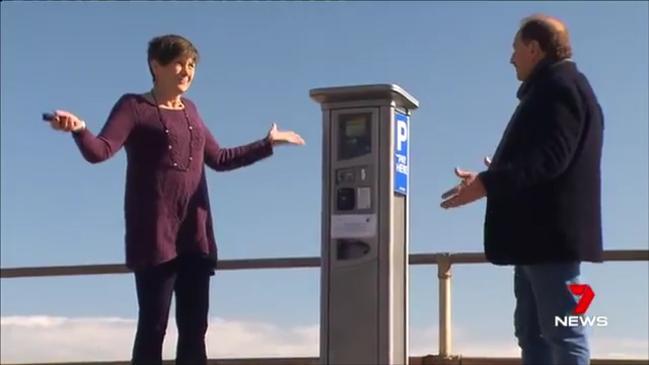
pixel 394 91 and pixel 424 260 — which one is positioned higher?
pixel 394 91

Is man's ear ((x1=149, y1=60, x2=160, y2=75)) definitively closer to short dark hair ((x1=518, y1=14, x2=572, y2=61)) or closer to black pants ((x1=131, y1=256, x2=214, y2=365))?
black pants ((x1=131, y1=256, x2=214, y2=365))

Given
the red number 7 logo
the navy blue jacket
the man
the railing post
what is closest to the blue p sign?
the man

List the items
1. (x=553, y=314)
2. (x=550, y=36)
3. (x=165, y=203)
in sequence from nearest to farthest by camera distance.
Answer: (x=553, y=314) → (x=550, y=36) → (x=165, y=203)

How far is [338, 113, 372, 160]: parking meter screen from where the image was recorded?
5.54 m

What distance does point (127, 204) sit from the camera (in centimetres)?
541

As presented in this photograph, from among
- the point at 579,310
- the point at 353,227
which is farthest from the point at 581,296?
the point at 353,227

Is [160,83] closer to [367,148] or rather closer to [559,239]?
[367,148]

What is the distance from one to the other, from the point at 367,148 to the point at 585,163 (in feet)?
3.86

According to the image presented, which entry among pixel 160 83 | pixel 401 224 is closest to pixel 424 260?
pixel 401 224

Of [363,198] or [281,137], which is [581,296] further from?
[281,137]

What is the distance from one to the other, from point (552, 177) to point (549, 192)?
0.10m

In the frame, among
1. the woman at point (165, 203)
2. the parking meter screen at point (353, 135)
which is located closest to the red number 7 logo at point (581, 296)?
the parking meter screen at point (353, 135)

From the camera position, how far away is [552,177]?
4617 mm

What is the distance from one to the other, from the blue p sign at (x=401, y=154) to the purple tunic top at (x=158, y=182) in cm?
91
